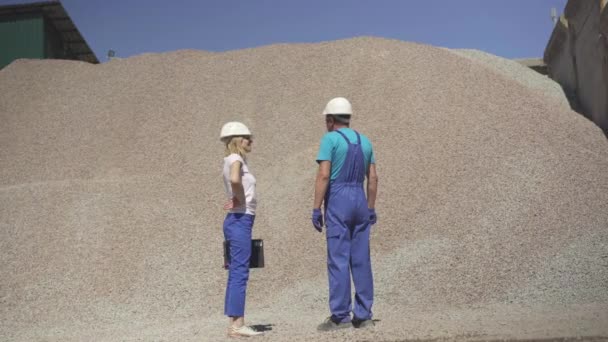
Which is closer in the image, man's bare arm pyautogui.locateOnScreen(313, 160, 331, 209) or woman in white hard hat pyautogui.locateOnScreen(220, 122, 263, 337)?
woman in white hard hat pyautogui.locateOnScreen(220, 122, 263, 337)

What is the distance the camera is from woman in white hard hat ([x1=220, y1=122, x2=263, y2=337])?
6070mm

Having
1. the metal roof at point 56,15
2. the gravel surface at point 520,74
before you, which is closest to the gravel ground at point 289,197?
the gravel surface at point 520,74

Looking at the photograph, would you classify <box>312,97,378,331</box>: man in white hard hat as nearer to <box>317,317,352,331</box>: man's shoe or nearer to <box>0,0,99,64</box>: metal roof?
<box>317,317,352,331</box>: man's shoe

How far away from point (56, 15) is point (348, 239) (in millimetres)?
21652

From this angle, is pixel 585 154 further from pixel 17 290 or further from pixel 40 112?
pixel 40 112

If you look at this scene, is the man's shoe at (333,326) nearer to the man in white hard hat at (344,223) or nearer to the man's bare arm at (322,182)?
the man in white hard hat at (344,223)

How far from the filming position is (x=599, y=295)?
8.58m

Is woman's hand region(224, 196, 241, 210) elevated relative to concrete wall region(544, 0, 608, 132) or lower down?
lower down

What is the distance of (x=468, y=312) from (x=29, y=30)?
21578 mm

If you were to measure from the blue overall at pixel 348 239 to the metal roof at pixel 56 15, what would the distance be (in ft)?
68.1

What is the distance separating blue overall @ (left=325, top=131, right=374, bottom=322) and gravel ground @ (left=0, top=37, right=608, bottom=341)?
0.34 metres

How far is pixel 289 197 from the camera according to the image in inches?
536

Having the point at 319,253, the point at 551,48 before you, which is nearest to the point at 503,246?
the point at 319,253

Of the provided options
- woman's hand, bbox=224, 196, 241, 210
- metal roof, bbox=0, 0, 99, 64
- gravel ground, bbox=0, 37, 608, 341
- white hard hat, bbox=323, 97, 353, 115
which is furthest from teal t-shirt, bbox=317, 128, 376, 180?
metal roof, bbox=0, 0, 99, 64
